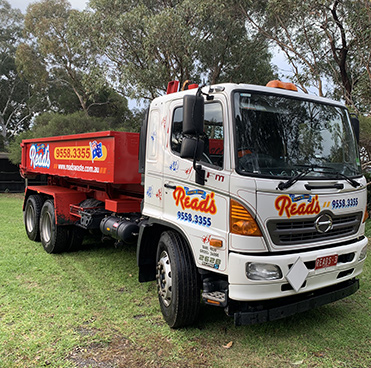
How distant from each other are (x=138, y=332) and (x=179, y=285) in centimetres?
69

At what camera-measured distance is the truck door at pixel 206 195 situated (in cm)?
314

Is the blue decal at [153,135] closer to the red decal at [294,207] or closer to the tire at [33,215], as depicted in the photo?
the red decal at [294,207]

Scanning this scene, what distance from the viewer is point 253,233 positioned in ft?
9.75

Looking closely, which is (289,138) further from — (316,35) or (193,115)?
(316,35)

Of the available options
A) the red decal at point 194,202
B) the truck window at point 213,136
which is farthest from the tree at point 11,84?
the truck window at point 213,136

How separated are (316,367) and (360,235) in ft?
4.77

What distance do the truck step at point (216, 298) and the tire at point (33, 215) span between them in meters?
4.91

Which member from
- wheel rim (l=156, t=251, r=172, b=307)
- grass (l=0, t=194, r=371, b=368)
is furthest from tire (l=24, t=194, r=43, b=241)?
wheel rim (l=156, t=251, r=172, b=307)

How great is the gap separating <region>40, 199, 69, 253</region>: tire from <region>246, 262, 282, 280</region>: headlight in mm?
4179

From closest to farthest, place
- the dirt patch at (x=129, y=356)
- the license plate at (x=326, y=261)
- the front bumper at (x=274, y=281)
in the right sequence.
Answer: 1. the front bumper at (x=274, y=281)
2. the dirt patch at (x=129, y=356)
3. the license plate at (x=326, y=261)

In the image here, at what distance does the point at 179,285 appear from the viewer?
349 centimetres

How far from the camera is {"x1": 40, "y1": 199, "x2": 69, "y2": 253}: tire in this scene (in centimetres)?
619

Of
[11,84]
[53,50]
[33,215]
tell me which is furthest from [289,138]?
[11,84]

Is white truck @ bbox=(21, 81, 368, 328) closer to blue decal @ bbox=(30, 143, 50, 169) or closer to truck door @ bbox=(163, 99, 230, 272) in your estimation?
truck door @ bbox=(163, 99, 230, 272)
